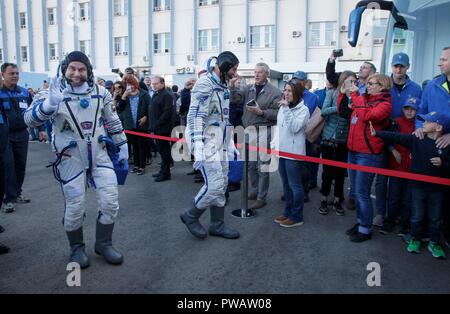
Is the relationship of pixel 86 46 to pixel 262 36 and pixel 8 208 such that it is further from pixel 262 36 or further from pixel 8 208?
pixel 8 208

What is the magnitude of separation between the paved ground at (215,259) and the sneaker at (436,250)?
0.11 metres

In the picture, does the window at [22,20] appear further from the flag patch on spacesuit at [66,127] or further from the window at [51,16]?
the flag patch on spacesuit at [66,127]

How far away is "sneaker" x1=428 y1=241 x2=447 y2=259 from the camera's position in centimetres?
393

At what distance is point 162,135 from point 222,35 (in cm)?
2079

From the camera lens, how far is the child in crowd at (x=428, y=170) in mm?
3828

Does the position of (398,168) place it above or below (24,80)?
below

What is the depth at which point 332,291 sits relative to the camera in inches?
128

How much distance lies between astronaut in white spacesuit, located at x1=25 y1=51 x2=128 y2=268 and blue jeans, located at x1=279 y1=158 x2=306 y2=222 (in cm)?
219

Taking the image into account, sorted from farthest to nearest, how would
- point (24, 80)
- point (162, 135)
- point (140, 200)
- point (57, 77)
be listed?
point (24, 80) → point (162, 135) → point (140, 200) → point (57, 77)

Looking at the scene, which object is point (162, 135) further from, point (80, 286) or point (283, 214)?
point (80, 286)

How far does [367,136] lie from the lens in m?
4.25

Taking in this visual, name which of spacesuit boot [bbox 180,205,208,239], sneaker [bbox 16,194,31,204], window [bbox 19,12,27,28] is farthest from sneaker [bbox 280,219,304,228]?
window [bbox 19,12,27,28]

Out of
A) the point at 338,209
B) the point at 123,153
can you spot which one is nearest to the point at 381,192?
the point at 338,209
